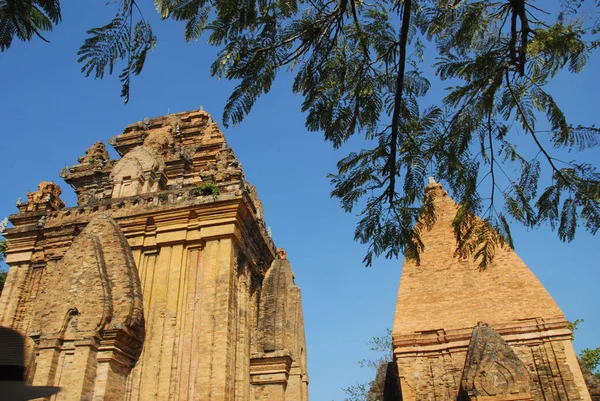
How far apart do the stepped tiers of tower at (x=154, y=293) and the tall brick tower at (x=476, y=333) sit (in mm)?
5587

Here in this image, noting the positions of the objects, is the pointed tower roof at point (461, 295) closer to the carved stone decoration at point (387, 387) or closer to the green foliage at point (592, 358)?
the carved stone decoration at point (387, 387)

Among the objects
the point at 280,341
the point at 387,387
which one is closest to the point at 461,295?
the point at 387,387

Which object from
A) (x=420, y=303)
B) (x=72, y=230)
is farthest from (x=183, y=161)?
(x=420, y=303)

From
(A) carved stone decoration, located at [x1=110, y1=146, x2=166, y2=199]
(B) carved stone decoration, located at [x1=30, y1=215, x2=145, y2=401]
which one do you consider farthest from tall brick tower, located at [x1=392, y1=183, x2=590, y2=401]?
Result: (B) carved stone decoration, located at [x1=30, y1=215, x2=145, y2=401]

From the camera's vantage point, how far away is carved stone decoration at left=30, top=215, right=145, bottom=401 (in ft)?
26.8

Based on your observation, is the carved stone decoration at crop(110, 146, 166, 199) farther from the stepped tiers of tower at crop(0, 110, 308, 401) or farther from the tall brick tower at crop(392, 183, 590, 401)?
the tall brick tower at crop(392, 183, 590, 401)

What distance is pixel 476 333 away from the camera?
15430 mm

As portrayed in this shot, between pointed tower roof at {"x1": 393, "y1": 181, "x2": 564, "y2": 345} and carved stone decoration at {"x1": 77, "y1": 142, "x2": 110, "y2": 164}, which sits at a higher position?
carved stone decoration at {"x1": 77, "y1": 142, "x2": 110, "y2": 164}

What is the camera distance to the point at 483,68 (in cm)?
432

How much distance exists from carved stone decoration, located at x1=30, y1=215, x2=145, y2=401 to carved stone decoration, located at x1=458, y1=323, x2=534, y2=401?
987cm

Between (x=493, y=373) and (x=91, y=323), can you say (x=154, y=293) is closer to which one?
(x=91, y=323)

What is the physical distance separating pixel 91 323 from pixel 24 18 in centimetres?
650

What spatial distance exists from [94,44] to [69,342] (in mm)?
6672

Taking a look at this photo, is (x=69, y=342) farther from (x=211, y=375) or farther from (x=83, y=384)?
(x=211, y=375)
